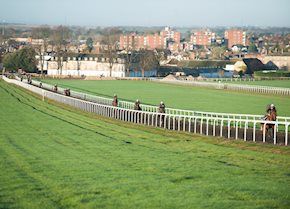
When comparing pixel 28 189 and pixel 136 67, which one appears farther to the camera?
pixel 136 67

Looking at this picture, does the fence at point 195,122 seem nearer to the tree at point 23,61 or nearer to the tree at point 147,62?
the tree at point 23,61

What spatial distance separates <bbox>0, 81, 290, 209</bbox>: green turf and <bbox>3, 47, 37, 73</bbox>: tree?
98.7m

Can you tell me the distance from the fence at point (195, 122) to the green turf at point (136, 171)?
1343 millimetres

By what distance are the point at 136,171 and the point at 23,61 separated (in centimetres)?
11185

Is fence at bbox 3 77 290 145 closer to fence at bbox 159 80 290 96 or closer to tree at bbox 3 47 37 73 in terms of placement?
fence at bbox 159 80 290 96

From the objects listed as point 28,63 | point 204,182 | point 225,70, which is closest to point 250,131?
point 204,182

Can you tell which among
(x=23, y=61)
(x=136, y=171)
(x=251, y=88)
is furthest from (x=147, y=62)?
(x=136, y=171)

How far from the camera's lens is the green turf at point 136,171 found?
13.8 meters

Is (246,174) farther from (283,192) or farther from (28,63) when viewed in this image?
(28,63)

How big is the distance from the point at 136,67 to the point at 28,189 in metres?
118

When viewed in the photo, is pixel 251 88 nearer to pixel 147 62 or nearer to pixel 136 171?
pixel 136 171

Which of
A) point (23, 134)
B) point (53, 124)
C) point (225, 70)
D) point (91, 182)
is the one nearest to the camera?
point (91, 182)

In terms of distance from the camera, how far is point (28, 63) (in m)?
127

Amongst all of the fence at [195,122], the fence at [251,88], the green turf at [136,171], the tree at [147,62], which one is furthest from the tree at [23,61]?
the green turf at [136,171]
